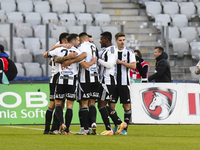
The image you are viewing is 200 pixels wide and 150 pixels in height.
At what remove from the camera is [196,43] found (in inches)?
637

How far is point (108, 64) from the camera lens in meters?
8.14

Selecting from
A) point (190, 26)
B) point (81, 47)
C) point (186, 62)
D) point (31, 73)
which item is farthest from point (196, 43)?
point (81, 47)

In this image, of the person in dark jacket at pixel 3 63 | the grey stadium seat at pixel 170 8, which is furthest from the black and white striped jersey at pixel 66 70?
the grey stadium seat at pixel 170 8

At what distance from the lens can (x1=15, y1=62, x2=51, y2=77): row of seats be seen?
1409 centimetres

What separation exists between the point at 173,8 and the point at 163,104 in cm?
879

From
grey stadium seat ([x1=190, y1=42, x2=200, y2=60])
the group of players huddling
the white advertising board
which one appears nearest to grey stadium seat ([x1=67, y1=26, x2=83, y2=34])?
the white advertising board

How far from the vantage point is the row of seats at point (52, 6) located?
18109 millimetres

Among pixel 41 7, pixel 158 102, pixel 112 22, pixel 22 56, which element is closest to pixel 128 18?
pixel 41 7

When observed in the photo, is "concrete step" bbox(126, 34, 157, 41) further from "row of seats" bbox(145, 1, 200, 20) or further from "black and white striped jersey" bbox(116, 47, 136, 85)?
"black and white striped jersey" bbox(116, 47, 136, 85)

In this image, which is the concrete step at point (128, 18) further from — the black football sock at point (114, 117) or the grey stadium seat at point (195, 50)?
the black football sock at point (114, 117)

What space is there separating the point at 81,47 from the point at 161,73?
13.9 ft

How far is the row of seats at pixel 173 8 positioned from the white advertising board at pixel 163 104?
26.0 ft

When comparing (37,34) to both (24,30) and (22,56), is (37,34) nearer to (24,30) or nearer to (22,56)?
(24,30)

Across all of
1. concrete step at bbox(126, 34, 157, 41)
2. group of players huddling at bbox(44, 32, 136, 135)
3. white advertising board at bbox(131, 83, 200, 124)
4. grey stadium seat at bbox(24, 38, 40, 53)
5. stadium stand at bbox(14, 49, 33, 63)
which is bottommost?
white advertising board at bbox(131, 83, 200, 124)
